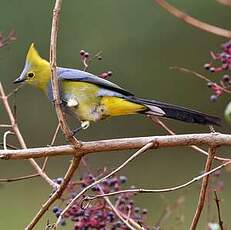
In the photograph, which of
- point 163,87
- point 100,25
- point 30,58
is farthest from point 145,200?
point 30,58

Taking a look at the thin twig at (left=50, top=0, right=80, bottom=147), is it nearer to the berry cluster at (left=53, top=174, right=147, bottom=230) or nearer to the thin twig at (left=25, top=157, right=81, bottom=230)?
the thin twig at (left=25, top=157, right=81, bottom=230)

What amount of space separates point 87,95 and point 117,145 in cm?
20

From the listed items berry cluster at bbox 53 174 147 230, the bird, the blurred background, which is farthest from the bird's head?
the blurred background

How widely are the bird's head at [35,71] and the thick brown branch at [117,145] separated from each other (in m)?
0.24

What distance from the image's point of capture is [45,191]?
3.24 metres

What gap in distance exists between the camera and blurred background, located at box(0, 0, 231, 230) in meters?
3.22

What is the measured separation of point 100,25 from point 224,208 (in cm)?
90

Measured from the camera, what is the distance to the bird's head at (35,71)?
4.57 ft

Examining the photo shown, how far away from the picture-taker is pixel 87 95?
1.37 meters

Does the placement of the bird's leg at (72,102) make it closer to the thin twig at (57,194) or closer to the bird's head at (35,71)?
the bird's head at (35,71)

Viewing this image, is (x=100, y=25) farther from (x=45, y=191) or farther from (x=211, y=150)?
(x=211, y=150)

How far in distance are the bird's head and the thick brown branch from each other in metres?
0.24

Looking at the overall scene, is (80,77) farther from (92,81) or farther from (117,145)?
(117,145)

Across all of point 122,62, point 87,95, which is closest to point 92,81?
point 87,95
